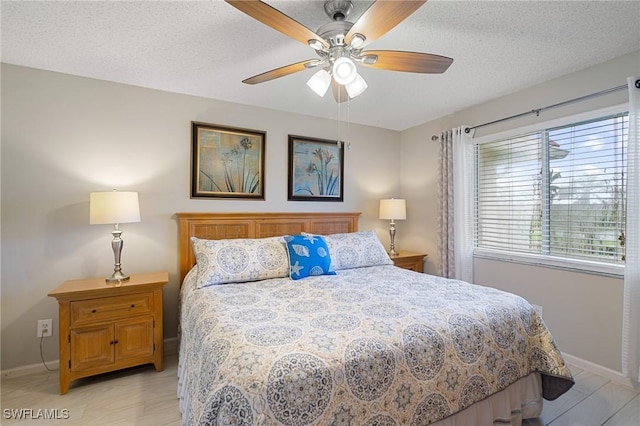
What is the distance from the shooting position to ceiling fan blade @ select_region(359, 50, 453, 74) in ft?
5.26

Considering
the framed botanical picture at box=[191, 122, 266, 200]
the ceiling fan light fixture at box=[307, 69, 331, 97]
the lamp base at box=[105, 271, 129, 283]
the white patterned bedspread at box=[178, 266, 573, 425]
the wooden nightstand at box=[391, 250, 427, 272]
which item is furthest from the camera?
the wooden nightstand at box=[391, 250, 427, 272]

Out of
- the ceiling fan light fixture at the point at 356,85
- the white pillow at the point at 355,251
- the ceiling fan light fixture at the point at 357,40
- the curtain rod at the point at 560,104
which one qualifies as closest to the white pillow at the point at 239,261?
the white pillow at the point at 355,251

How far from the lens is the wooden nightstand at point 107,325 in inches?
81.7

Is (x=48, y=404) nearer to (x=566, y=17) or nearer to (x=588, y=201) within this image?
(x=566, y=17)

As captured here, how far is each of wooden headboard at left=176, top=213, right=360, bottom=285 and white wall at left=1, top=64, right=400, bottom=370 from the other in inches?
4.3

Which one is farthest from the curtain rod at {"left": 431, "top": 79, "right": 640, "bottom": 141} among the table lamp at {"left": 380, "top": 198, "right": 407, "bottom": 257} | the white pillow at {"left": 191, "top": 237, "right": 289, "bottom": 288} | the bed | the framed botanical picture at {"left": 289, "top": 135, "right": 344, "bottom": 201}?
the white pillow at {"left": 191, "top": 237, "right": 289, "bottom": 288}

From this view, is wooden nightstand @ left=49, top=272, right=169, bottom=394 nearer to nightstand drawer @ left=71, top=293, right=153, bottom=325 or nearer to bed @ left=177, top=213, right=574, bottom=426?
nightstand drawer @ left=71, top=293, right=153, bottom=325

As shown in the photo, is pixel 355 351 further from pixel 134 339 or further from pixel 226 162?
pixel 226 162

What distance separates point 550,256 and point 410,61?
2276 mm

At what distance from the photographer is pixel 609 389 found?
212 cm

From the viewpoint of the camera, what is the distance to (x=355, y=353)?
1213 millimetres

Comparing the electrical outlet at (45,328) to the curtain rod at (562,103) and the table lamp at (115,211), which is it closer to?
the table lamp at (115,211)

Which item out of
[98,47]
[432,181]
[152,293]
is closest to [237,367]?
[152,293]

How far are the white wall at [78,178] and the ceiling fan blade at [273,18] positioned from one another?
1818 mm
